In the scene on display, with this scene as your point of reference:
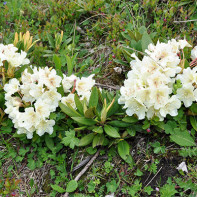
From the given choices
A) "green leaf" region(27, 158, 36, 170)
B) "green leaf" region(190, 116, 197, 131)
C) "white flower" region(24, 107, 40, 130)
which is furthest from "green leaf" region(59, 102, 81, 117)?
"green leaf" region(190, 116, 197, 131)

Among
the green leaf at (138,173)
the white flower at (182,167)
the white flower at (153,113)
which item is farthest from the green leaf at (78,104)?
the white flower at (182,167)

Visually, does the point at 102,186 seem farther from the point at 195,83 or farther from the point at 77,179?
the point at 195,83

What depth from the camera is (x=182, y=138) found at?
2.50m

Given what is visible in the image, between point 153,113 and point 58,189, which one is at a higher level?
point 153,113

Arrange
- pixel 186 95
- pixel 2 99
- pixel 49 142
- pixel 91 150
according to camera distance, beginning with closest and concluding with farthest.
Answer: pixel 186 95
pixel 91 150
pixel 49 142
pixel 2 99

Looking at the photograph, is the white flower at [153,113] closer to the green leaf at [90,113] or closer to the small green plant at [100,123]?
the small green plant at [100,123]

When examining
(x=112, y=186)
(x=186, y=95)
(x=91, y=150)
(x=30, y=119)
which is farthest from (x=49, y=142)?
(x=186, y=95)

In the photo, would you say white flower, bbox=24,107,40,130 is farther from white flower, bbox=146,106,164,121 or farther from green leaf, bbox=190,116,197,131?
green leaf, bbox=190,116,197,131

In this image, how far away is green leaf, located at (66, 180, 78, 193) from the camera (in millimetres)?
2439

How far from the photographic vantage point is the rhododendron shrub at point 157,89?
2361mm

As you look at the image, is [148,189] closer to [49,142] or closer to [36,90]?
[49,142]

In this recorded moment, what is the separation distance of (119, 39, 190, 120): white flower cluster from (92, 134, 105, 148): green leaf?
14.5 inches

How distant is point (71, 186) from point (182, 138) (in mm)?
1075

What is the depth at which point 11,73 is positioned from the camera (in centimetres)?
298
